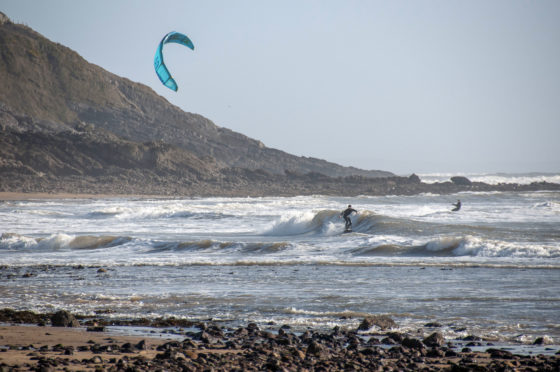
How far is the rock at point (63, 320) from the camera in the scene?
320 inches

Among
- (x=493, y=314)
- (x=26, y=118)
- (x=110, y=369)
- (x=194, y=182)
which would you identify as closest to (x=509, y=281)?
(x=493, y=314)

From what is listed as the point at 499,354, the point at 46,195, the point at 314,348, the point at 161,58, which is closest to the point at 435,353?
the point at 499,354

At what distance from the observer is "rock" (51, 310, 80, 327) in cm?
814

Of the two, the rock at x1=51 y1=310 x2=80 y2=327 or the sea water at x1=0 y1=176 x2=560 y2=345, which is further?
the sea water at x1=0 y1=176 x2=560 y2=345

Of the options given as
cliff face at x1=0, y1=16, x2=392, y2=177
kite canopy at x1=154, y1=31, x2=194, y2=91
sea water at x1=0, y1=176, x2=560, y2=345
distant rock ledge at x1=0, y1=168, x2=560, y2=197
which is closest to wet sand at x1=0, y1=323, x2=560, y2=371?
sea water at x1=0, y1=176, x2=560, y2=345

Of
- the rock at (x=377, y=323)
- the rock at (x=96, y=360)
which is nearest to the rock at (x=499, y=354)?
the rock at (x=377, y=323)

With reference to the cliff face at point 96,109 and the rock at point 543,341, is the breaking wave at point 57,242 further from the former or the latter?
the cliff face at point 96,109

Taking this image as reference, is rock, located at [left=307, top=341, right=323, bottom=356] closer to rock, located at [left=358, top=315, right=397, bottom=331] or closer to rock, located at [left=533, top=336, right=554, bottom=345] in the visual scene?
rock, located at [left=358, top=315, right=397, bottom=331]

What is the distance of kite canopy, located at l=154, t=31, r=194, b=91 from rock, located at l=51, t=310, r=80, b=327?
24.8 m

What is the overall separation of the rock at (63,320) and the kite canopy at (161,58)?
24.8m

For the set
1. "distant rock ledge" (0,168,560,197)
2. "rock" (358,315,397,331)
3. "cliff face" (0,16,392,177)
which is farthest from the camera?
"cliff face" (0,16,392,177)

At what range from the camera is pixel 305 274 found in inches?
507

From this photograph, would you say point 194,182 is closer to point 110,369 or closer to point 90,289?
point 90,289

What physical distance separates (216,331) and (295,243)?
11.1 metres
